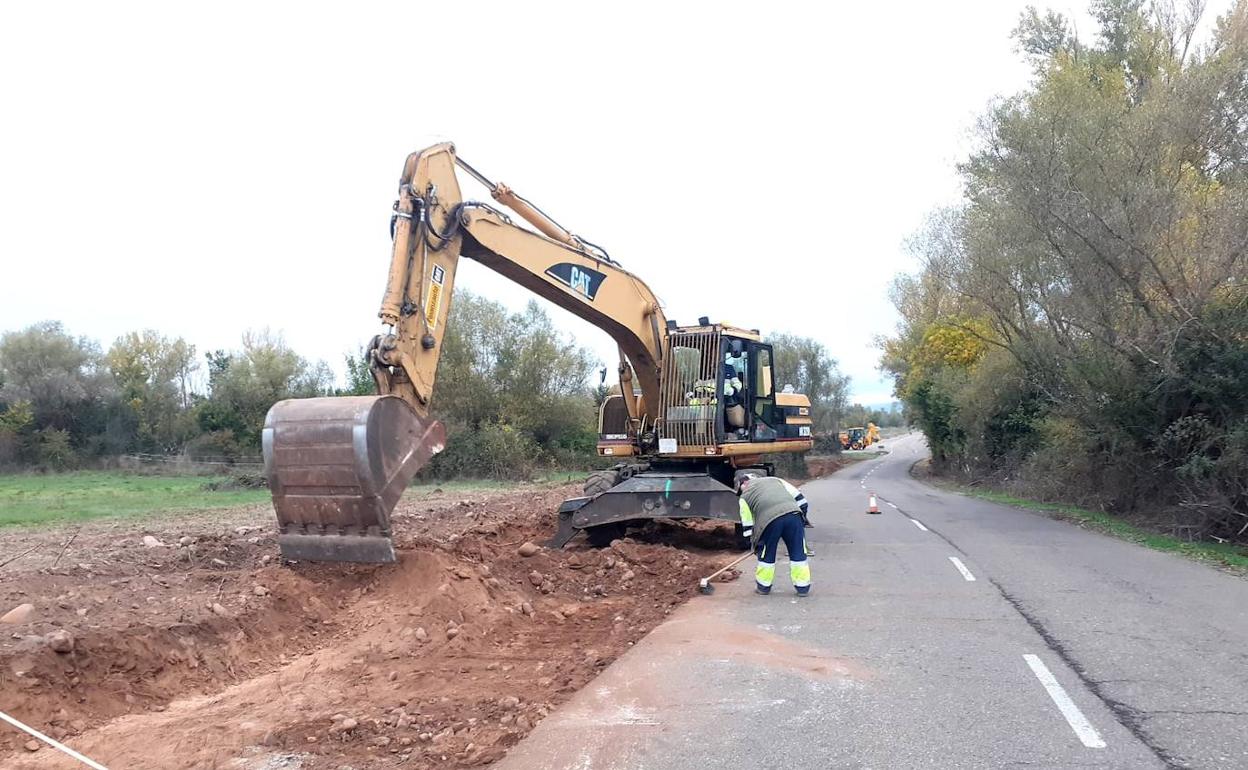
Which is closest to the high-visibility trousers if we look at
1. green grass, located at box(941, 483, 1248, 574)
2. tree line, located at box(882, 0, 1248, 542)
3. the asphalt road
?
the asphalt road

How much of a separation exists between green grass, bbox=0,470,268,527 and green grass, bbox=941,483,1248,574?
18787 mm

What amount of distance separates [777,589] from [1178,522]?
10.4 metres

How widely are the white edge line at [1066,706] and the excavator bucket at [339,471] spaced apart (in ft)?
18.2

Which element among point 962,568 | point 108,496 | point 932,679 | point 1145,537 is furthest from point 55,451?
point 932,679

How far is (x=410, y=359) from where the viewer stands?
9570 millimetres

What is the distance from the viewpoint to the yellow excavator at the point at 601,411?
881 centimetres

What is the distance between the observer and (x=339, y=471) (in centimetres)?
863

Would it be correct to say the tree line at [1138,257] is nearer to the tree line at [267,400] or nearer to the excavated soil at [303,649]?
the excavated soil at [303,649]

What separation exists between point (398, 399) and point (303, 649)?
2.39m

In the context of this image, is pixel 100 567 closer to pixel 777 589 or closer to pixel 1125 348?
pixel 777 589

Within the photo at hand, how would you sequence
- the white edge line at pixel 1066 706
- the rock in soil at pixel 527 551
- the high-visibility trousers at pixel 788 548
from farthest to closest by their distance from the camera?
1. the rock in soil at pixel 527 551
2. the high-visibility trousers at pixel 788 548
3. the white edge line at pixel 1066 706

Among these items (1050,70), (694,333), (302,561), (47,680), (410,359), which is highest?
(1050,70)

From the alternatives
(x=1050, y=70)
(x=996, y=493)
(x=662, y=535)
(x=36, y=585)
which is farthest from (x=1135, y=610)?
(x=996, y=493)

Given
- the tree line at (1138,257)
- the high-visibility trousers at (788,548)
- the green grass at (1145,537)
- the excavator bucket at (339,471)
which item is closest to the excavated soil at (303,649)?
the excavator bucket at (339,471)
